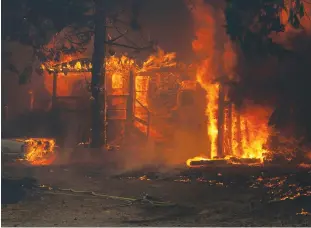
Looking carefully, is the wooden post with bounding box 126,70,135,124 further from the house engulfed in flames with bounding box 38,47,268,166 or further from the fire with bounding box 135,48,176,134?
the fire with bounding box 135,48,176,134

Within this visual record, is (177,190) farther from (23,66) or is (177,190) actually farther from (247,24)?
(23,66)

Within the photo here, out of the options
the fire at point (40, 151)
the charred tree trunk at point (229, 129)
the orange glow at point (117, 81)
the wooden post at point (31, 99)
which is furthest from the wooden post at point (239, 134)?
the wooden post at point (31, 99)

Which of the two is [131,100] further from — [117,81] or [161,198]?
[161,198]

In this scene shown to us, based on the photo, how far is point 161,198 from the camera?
10156 mm

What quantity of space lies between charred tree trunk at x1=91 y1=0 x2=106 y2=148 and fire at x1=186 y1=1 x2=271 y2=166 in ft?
10.5

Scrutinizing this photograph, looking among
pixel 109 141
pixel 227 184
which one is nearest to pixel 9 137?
pixel 109 141

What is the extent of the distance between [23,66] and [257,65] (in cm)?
826

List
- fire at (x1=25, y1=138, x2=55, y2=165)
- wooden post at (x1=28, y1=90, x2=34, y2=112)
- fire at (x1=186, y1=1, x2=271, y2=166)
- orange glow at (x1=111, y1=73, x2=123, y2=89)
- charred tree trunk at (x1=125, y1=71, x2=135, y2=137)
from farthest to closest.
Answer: orange glow at (x1=111, y1=73, x2=123, y2=89)
charred tree trunk at (x1=125, y1=71, x2=135, y2=137)
wooden post at (x1=28, y1=90, x2=34, y2=112)
fire at (x1=25, y1=138, x2=55, y2=165)
fire at (x1=186, y1=1, x2=271, y2=166)

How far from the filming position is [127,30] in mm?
14000

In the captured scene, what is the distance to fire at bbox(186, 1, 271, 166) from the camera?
1305cm

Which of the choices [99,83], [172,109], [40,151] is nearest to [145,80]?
[172,109]

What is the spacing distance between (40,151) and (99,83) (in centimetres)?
316

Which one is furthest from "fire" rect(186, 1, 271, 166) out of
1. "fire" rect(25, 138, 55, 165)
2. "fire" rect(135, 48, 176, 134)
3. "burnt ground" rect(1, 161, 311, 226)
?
"fire" rect(25, 138, 55, 165)

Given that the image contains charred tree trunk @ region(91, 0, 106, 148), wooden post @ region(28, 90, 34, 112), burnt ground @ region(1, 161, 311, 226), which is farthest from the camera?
wooden post @ region(28, 90, 34, 112)
